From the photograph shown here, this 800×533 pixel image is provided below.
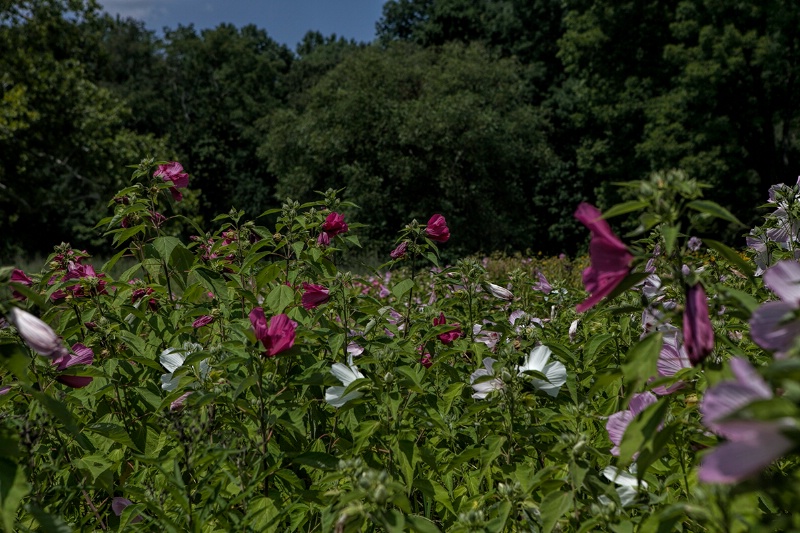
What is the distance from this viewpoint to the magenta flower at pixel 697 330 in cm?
80

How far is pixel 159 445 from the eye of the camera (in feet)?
5.74

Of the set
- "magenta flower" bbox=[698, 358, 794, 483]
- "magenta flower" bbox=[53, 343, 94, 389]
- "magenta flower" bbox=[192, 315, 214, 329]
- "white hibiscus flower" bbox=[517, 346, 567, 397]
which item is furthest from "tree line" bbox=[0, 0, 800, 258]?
"magenta flower" bbox=[698, 358, 794, 483]

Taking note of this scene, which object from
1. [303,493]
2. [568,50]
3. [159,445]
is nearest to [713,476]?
[303,493]

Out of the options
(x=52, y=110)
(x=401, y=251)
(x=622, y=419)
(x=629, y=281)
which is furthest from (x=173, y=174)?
(x=52, y=110)

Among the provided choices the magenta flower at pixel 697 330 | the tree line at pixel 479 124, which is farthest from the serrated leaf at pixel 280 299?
the tree line at pixel 479 124

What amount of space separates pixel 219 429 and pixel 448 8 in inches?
1023

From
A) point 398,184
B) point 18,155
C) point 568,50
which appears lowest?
point 398,184

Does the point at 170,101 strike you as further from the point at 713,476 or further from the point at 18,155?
the point at 713,476

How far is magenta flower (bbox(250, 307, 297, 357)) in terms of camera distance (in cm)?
136

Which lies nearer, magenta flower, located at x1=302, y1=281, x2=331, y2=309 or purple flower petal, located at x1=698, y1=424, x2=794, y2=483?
purple flower petal, located at x1=698, y1=424, x2=794, y2=483

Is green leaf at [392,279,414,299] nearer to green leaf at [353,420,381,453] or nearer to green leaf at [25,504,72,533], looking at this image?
green leaf at [353,420,381,453]

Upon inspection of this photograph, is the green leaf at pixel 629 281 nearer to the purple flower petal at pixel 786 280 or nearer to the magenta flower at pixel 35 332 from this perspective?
the purple flower petal at pixel 786 280

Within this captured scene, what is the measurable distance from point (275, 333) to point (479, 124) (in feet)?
51.2

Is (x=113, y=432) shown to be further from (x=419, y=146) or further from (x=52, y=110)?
(x=419, y=146)
